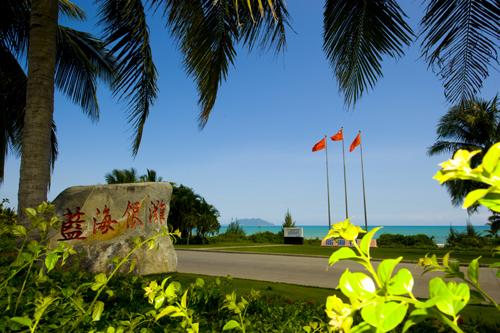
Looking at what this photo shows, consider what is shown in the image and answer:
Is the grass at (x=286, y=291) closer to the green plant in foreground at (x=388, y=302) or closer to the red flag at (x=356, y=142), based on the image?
the green plant in foreground at (x=388, y=302)

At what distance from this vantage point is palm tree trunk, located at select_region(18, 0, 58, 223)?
191 inches

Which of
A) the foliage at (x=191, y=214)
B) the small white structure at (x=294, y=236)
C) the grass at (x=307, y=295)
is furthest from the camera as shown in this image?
the foliage at (x=191, y=214)

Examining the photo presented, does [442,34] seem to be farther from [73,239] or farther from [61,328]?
[73,239]

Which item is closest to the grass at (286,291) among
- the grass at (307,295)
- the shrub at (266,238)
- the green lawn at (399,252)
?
the grass at (307,295)

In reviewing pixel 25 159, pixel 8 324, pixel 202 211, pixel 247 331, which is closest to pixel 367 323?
pixel 8 324

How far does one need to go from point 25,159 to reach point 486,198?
5.46 metres

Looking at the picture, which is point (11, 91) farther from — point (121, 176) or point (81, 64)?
point (121, 176)

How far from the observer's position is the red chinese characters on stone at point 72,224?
7059mm

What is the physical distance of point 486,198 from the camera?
1.78 feet

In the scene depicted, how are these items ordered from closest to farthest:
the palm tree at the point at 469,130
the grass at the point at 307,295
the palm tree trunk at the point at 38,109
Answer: the grass at the point at 307,295
the palm tree trunk at the point at 38,109
the palm tree at the point at 469,130

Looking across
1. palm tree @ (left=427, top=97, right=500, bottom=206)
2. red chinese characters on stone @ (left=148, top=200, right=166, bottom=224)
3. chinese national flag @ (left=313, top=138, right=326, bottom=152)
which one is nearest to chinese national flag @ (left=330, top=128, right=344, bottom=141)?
chinese national flag @ (left=313, top=138, right=326, bottom=152)

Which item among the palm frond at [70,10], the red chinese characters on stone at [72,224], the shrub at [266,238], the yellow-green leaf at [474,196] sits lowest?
the shrub at [266,238]

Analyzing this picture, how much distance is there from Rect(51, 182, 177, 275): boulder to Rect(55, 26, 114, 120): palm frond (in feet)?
11.7

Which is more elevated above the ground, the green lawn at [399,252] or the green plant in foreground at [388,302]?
the green plant in foreground at [388,302]
